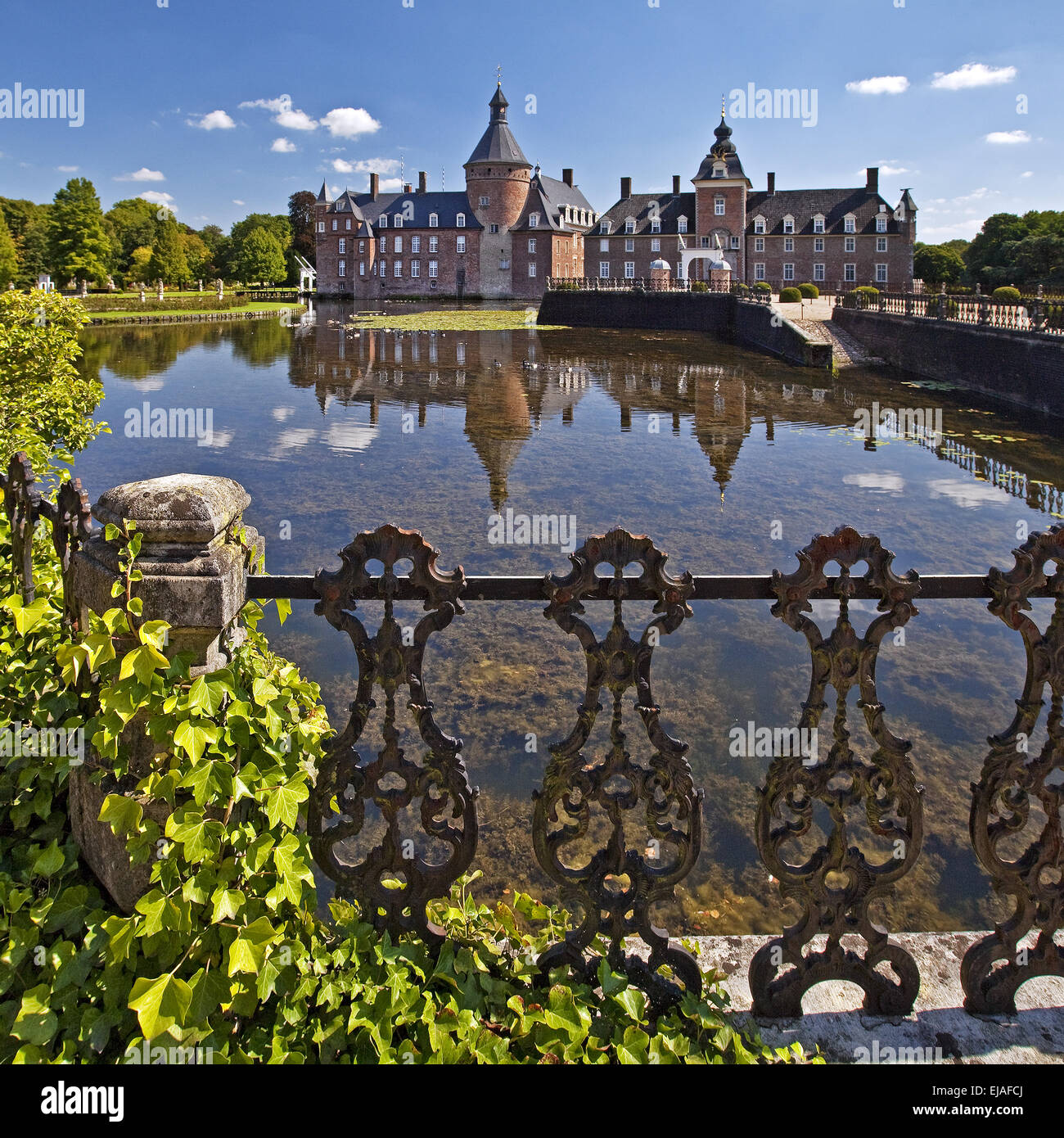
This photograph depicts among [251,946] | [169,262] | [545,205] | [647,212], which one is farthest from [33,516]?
[169,262]

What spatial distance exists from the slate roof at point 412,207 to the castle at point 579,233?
11cm

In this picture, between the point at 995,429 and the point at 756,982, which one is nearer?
the point at 756,982

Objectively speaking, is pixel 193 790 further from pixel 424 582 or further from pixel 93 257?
pixel 93 257

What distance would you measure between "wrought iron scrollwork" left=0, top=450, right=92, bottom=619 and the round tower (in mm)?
82566

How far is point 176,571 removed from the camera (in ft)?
7.93

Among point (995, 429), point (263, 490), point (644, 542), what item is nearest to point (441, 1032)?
point (644, 542)

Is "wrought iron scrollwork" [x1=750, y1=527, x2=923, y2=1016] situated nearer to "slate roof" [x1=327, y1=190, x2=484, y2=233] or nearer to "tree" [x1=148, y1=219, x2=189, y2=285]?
"slate roof" [x1=327, y1=190, x2=484, y2=233]

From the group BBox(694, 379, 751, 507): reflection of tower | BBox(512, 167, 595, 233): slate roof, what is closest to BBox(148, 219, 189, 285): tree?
BBox(512, 167, 595, 233): slate roof

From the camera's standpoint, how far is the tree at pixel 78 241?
76125 mm

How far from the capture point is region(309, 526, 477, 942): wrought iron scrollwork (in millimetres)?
2439

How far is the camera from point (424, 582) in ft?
8.04

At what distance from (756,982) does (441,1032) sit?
2.99 feet

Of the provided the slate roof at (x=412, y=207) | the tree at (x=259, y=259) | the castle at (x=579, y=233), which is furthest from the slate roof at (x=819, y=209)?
the tree at (x=259, y=259)

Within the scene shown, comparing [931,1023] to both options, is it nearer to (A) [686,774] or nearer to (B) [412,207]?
(A) [686,774]
